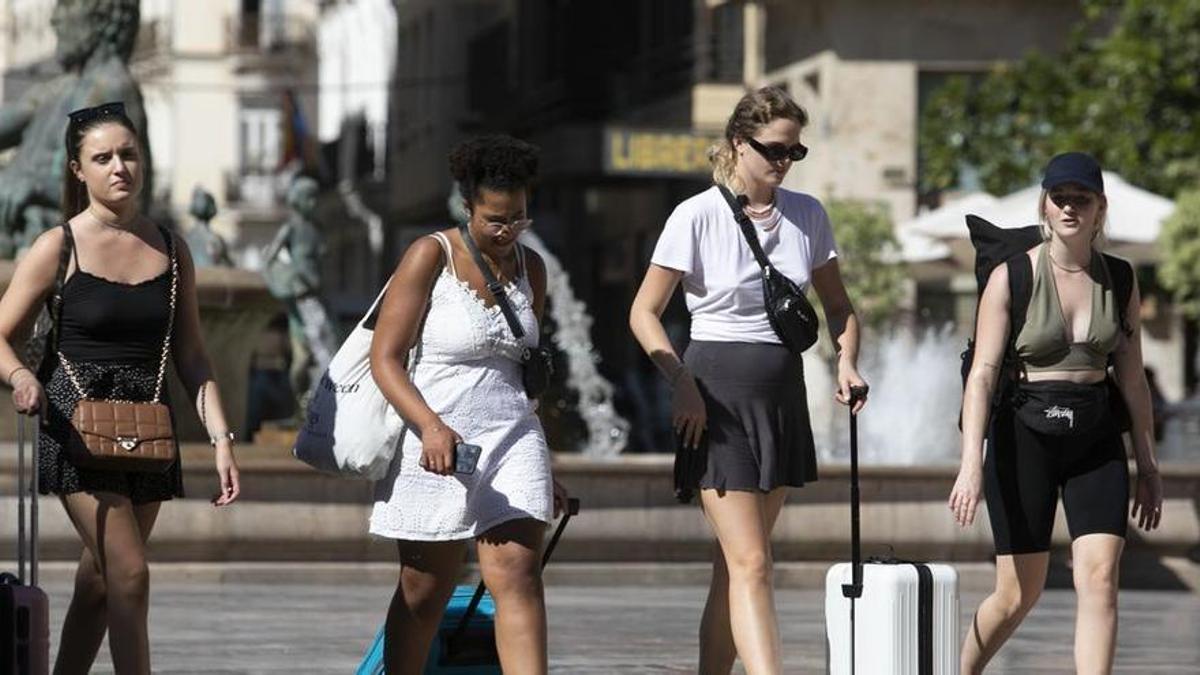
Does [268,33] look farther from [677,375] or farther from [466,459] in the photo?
[466,459]

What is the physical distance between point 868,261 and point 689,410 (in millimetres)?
25370

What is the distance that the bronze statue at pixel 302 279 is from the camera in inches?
1031

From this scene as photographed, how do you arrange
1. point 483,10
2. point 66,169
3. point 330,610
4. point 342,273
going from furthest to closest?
point 342,273 → point 483,10 → point 330,610 → point 66,169

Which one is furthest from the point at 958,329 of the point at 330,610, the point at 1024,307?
the point at 1024,307

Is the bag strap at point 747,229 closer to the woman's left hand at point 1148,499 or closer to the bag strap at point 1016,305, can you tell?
the bag strap at point 1016,305

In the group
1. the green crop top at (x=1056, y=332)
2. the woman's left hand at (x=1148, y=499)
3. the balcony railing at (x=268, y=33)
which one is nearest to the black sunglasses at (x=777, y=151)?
the green crop top at (x=1056, y=332)

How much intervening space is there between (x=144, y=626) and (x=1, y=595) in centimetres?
43

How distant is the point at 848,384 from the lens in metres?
8.93

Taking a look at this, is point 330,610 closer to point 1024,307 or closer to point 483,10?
point 1024,307

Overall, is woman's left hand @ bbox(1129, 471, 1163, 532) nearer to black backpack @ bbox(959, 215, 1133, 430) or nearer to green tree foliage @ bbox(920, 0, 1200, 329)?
black backpack @ bbox(959, 215, 1133, 430)

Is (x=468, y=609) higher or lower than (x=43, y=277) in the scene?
lower

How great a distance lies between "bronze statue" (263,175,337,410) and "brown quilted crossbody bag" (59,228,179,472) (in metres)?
17.7

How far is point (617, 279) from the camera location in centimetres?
5000

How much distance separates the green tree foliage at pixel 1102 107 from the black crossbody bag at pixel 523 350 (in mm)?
22146
